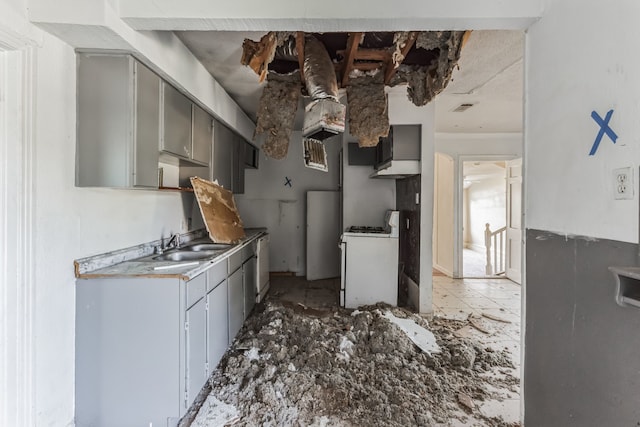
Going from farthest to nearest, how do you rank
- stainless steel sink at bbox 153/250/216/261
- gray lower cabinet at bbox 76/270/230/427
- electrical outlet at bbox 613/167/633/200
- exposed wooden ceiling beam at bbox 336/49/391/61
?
stainless steel sink at bbox 153/250/216/261
exposed wooden ceiling beam at bbox 336/49/391/61
gray lower cabinet at bbox 76/270/230/427
electrical outlet at bbox 613/167/633/200

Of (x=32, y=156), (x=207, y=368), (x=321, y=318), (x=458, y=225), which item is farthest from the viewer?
(x=458, y=225)

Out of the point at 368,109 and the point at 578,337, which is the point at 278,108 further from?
the point at 578,337

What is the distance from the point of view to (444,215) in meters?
5.88

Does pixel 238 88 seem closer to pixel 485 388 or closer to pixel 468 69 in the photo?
pixel 468 69

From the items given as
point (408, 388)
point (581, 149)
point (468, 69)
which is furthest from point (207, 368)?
point (468, 69)

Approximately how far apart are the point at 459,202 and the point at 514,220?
982 mm

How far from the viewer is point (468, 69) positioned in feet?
9.39

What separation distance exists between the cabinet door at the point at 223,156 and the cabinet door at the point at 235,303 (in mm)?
1148

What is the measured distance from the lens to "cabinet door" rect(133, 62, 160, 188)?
73.6 inches

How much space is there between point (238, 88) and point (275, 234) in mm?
2746

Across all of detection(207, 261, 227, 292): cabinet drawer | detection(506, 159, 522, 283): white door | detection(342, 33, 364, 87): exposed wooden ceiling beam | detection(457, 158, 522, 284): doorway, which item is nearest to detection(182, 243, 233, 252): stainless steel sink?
detection(207, 261, 227, 292): cabinet drawer

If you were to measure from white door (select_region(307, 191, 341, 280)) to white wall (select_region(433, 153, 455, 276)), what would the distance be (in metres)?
2.04

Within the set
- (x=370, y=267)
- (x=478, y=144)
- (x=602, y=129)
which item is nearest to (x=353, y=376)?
(x=370, y=267)

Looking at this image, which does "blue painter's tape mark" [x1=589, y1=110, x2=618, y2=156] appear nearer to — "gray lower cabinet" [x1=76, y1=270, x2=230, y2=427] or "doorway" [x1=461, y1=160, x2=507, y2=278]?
"gray lower cabinet" [x1=76, y1=270, x2=230, y2=427]
